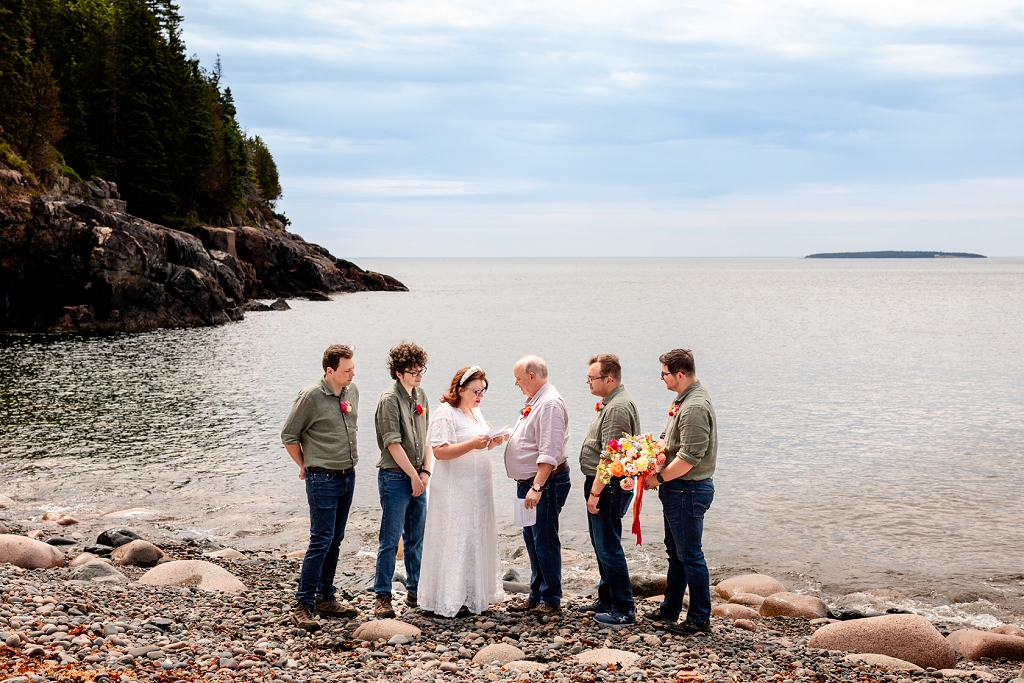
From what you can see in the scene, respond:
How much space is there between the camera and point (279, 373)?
34031 mm

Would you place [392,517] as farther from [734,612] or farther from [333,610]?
[734,612]

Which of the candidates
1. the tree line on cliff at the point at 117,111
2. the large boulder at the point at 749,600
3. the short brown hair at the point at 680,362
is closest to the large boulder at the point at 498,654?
the short brown hair at the point at 680,362

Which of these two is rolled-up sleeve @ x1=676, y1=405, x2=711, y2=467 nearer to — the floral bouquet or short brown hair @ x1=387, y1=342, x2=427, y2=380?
the floral bouquet

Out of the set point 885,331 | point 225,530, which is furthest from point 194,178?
point 225,530

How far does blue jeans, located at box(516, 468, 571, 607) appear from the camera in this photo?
309 inches

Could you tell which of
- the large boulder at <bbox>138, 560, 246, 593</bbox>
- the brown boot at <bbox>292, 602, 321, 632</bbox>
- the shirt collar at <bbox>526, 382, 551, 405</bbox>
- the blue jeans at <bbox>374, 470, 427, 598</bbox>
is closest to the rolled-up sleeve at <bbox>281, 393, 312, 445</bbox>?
the blue jeans at <bbox>374, 470, 427, 598</bbox>

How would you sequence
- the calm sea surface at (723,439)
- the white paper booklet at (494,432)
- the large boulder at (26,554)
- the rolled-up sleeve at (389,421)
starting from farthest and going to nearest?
the calm sea surface at (723,439) → the large boulder at (26,554) → the rolled-up sleeve at (389,421) → the white paper booklet at (494,432)

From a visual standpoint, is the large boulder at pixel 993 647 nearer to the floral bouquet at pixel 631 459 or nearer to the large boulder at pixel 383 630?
the floral bouquet at pixel 631 459

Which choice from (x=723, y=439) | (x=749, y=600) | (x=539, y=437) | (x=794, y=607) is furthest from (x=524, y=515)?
(x=723, y=439)

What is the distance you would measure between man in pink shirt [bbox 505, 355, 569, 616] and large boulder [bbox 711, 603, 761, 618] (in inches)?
97.8

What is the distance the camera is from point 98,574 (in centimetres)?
938

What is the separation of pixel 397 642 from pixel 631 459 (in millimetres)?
2585

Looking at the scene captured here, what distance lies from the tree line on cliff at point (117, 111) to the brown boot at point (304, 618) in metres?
53.7

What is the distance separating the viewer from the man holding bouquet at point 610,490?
25.0 feet
